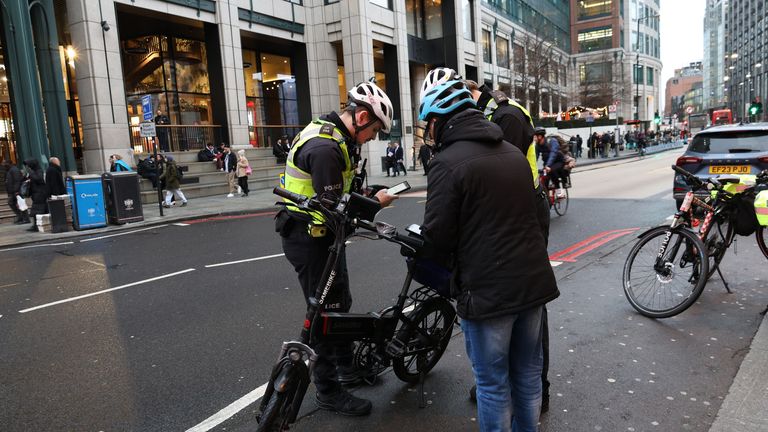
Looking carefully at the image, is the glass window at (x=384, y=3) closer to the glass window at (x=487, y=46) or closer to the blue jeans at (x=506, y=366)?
the glass window at (x=487, y=46)

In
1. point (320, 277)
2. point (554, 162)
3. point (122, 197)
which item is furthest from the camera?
point (122, 197)

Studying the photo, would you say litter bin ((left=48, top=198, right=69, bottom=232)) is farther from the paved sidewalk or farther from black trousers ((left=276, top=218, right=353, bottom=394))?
black trousers ((left=276, top=218, right=353, bottom=394))

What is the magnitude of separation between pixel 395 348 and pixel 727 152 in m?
8.63

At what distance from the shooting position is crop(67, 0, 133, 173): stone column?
57.6 ft

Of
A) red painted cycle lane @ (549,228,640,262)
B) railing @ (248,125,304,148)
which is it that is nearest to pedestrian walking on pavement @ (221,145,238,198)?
railing @ (248,125,304,148)

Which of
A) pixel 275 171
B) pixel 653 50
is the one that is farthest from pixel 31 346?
pixel 653 50

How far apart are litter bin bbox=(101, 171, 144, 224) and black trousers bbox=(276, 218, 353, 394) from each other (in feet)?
39.0

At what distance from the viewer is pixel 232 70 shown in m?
23.0

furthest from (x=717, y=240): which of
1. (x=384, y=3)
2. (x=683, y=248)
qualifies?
(x=384, y=3)

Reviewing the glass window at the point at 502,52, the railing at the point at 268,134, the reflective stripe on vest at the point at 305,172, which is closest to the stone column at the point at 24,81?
the railing at the point at 268,134

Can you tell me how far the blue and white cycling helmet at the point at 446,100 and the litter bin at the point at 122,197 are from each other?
13.0 meters

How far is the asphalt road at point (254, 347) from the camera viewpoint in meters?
3.37

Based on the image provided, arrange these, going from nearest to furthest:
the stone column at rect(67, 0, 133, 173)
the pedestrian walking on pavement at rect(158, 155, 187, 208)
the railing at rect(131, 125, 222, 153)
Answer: the pedestrian walking on pavement at rect(158, 155, 187, 208) → the stone column at rect(67, 0, 133, 173) → the railing at rect(131, 125, 222, 153)

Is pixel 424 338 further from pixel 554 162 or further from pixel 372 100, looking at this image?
pixel 554 162
